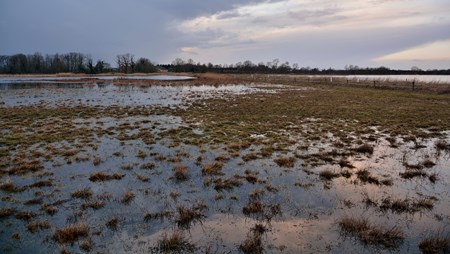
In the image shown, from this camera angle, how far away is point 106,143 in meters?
12.7

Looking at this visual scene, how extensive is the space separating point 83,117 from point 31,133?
496cm

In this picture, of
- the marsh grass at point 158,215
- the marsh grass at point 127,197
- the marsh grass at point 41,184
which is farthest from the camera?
the marsh grass at point 41,184

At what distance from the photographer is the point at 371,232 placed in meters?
5.76

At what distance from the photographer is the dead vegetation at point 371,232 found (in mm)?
5578

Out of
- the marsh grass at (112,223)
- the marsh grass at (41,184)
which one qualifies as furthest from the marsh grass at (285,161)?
the marsh grass at (41,184)

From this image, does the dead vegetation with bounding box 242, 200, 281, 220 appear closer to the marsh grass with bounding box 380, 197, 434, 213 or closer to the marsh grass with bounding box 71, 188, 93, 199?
the marsh grass with bounding box 380, 197, 434, 213

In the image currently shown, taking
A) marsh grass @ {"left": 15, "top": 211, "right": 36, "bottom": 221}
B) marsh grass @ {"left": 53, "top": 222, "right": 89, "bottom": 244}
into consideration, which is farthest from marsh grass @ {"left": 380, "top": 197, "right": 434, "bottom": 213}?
marsh grass @ {"left": 15, "top": 211, "right": 36, "bottom": 221}

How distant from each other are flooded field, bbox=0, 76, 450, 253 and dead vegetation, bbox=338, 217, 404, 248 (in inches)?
0.9

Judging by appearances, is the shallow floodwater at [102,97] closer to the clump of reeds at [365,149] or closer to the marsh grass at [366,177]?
the clump of reeds at [365,149]

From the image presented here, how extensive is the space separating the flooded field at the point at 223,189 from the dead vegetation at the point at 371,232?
23 mm

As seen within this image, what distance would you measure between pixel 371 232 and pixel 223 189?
382 centimetres

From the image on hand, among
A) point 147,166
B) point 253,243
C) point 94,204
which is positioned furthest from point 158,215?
point 147,166

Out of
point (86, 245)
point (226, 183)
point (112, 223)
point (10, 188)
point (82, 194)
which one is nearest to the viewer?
point (86, 245)

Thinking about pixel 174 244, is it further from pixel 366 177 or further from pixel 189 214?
pixel 366 177
